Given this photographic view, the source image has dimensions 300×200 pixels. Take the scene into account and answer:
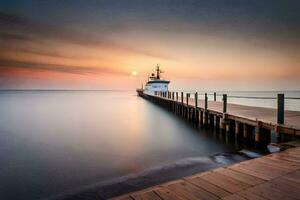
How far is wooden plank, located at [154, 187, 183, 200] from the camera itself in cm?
244

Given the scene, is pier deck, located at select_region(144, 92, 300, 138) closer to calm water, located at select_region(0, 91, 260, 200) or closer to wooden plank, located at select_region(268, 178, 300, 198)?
calm water, located at select_region(0, 91, 260, 200)

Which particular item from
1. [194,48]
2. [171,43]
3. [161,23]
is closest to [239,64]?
[194,48]

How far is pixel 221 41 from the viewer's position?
51.5ft

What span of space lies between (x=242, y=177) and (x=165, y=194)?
1.17m

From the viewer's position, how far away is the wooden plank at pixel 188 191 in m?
2.44

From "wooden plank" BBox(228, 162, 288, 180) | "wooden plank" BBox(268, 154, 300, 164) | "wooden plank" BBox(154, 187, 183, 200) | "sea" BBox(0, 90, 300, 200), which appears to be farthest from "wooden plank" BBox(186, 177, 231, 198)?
"sea" BBox(0, 90, 300, 200)

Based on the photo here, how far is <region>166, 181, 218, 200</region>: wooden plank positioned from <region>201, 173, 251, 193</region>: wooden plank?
0.28 m

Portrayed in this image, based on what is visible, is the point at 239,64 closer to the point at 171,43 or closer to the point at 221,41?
the point at 221,41

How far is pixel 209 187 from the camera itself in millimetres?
2654

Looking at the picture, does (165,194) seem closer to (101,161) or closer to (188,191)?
(188,191)

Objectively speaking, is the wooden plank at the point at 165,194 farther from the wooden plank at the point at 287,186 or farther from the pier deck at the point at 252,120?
the pier deck at the point at 252,120

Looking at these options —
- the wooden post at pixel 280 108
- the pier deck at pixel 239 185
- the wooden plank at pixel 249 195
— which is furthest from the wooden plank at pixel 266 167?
the wooden post at pixel 280 108

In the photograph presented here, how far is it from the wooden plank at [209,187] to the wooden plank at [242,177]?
43 centimetres

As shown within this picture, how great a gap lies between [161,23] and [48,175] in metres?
10.3
